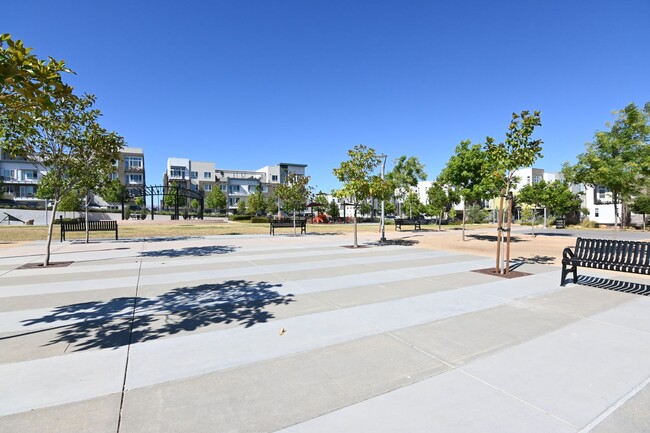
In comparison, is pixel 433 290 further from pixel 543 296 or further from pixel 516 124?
pixel 516 124

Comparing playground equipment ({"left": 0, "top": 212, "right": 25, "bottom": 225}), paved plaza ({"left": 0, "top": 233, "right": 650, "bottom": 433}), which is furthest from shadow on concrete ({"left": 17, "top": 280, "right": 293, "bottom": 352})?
playground equipment ({"left": 0, "top": 212, "right": 25, "bottom": 225})

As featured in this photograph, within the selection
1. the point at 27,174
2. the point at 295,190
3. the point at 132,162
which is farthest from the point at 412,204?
the point at 27,174

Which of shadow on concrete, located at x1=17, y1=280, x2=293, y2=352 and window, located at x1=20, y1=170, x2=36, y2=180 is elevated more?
window, located at x1=20, y1=170, x2=36, y2=180

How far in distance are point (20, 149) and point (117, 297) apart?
259 inches

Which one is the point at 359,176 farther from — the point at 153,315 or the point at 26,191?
the point at 26,191

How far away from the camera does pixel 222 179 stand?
101 m

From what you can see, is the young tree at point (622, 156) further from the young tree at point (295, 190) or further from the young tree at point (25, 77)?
the young tree at point (25, 77)

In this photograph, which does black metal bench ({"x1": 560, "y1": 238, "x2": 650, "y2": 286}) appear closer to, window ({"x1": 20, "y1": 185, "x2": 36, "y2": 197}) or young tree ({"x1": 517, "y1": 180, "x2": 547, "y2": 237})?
young tree ({"x1": 517, "y1": 180, "x2": 547, "y2": 237})

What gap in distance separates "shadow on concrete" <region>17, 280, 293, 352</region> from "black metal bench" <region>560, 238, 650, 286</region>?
6562 mm

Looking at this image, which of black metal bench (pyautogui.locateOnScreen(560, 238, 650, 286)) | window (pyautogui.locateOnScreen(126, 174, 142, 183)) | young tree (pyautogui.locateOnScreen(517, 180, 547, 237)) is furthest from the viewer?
window (pyautogui.locateOnScreen(126, 174, 142, 183))

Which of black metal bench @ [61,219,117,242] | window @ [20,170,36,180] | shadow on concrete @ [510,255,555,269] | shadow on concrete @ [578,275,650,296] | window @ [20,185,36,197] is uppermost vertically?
window @ [20,170,36,180]

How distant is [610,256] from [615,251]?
15 cm

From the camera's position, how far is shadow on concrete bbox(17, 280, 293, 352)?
428 cm

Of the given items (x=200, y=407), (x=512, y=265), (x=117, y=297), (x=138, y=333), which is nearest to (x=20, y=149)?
(x=117, y=297)
